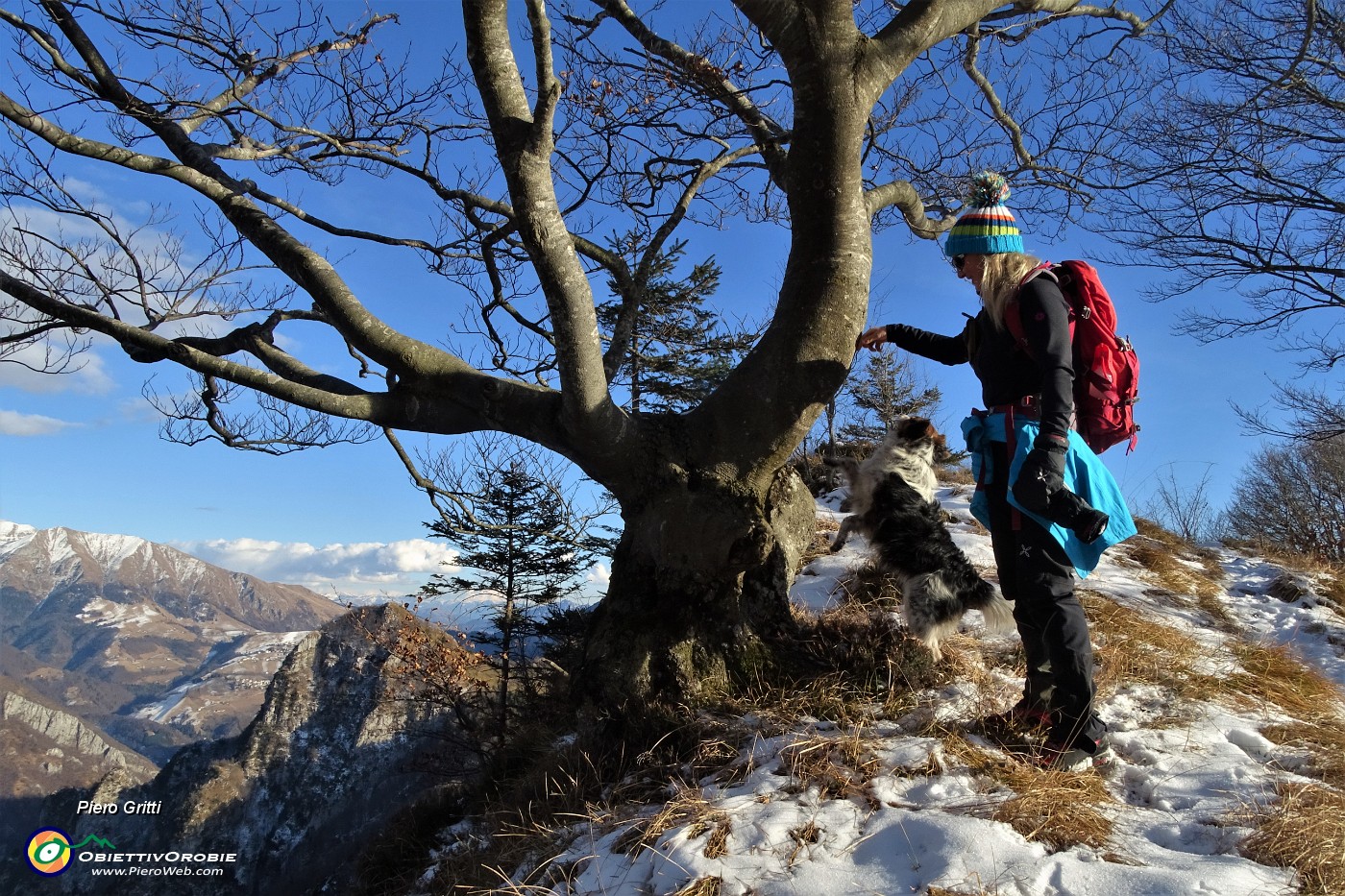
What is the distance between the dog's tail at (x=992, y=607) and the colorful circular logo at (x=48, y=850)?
11831mm

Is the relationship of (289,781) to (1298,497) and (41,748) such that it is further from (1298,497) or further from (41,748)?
(41,748)

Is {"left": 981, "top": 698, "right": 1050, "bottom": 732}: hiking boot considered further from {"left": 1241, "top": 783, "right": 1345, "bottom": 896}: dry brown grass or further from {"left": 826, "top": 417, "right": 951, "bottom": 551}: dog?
{"left": 826, "top": 417, "right": 951, "bottom": 551}: dog

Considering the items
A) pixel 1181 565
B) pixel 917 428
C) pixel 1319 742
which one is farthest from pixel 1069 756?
pixel 1181 565

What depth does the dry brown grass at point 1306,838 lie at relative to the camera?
1910 mm

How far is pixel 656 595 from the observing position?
386 cm

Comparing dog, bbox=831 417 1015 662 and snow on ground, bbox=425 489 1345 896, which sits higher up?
dog, bbox=831 417 1015 662

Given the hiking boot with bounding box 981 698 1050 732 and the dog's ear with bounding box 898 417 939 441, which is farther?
the dog's ear with bounding box 898 417 939 441

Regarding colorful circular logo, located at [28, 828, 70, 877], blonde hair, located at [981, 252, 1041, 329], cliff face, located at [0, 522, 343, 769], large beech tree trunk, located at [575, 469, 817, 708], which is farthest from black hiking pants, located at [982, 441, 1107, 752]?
cliff face, located at [0, 522, 343, 769]

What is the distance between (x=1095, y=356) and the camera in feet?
9.12

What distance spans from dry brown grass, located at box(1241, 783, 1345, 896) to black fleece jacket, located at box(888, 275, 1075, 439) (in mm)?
1387

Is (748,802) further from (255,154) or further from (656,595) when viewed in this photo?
(255,154)

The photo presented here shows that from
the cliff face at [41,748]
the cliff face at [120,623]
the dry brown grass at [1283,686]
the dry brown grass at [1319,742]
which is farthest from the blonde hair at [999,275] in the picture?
the cliff face at [120,623]

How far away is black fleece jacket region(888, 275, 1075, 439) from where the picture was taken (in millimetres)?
2555

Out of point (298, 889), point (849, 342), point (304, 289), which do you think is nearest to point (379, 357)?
point (304, 289)
